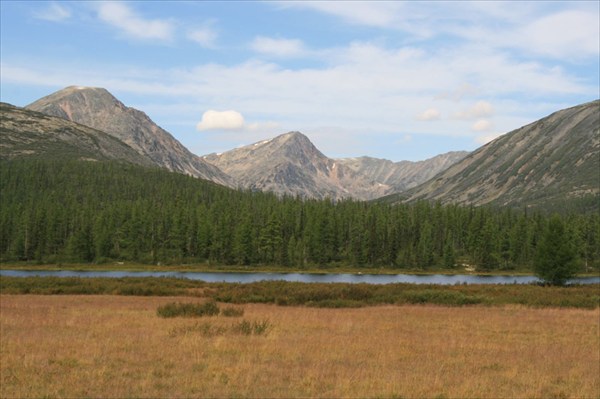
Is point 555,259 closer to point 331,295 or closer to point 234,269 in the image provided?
point 331,295

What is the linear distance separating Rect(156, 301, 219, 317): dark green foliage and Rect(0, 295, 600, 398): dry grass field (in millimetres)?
801

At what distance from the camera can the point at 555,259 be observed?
7275 cm

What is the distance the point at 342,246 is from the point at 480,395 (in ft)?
502

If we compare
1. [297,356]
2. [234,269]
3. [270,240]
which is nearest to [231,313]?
[297,356]

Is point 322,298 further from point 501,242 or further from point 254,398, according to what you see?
point 501,242

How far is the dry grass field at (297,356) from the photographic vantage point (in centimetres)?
1605

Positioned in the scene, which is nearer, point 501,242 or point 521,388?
point 521,388

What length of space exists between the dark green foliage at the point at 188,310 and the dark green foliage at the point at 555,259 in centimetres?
5320

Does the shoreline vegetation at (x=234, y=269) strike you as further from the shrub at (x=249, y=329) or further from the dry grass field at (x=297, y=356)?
the shrub at (x=249, y=329)

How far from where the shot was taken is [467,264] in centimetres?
15750

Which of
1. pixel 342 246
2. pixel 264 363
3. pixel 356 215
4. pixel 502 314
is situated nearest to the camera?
pixel 264 363

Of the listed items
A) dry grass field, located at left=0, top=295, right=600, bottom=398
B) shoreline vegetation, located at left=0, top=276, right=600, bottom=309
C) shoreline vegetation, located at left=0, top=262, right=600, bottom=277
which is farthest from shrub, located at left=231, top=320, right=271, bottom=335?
shoreline vegetation, located at left=0, top=262, right=600, bottom=277

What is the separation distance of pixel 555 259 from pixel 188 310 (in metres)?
55.7

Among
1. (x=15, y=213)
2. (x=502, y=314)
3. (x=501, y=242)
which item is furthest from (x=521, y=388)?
(x=15, y=213)
